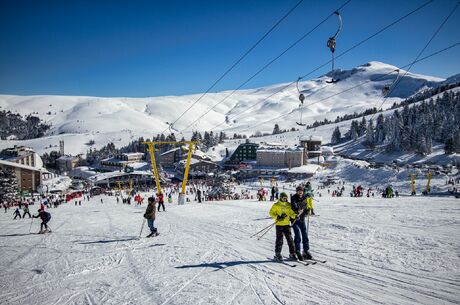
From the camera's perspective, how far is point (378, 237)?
849 centimetres

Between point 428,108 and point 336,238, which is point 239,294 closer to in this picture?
point 336,238

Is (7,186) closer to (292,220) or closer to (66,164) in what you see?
(292,220)

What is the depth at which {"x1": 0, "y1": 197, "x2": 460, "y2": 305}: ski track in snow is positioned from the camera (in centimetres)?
519

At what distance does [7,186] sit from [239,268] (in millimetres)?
51271

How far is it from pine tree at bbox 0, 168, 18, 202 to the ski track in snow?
138ft

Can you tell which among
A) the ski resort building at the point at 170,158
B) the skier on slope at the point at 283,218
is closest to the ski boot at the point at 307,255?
the skier on slope at the point at 283,218

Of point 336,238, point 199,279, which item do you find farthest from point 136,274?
point 336,238

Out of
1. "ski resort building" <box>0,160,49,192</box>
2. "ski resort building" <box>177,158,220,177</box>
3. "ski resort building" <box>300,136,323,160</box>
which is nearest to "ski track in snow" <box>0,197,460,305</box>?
"ski resort building" <box>0,160,49,192</box>

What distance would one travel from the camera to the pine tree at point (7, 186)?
44.0m

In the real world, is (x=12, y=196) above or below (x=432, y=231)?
below

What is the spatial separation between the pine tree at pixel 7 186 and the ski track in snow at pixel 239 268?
42.2 metres

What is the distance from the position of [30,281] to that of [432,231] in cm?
1075

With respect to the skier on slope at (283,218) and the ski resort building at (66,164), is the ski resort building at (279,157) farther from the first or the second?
the ski resort building at (66,164)

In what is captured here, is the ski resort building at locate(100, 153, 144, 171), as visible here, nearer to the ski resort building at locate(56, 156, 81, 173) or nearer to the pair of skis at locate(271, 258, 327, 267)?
the ski resort building at locate(56, 156, 81, 173)
